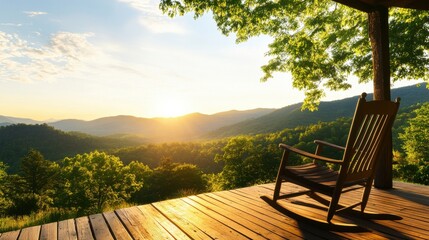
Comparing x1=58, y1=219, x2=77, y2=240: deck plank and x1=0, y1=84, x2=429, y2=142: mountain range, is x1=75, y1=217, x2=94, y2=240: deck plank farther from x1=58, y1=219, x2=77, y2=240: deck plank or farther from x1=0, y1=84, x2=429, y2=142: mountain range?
x1=0, y1=84, x2=429, y2=142: mountain range

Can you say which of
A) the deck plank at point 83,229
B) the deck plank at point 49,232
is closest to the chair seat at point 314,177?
the deck plank at point 83,229

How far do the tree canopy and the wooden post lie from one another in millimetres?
1943

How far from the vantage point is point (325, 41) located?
24.2 ft

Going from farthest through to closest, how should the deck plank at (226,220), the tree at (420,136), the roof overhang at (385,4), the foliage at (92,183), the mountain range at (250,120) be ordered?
the mountain range at (250,120)
the tree at (420,136)
the foliage at (92,183)
the roof overhang at (385,4)
the deck plank at (226,220)

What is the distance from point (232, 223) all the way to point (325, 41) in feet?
20.1

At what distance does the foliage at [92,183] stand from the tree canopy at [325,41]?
25045mm

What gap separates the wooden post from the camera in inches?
160

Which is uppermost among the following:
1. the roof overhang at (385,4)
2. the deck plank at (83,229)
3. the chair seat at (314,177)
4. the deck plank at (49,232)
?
the roof overhang at (385,4)

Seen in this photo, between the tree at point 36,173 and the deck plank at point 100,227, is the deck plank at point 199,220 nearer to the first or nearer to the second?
the deck plank at point 100,227

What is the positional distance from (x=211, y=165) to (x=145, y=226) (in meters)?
52.7

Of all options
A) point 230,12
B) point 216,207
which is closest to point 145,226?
point 216,207

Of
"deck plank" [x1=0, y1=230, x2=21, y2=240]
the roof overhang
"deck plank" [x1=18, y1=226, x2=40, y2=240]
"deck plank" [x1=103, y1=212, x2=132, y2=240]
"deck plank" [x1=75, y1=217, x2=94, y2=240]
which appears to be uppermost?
the roof overhang

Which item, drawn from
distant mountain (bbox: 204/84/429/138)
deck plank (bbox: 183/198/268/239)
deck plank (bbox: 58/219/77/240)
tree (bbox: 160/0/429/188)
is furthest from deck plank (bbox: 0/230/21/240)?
distant mountain (bbox: 204/84/429/138)

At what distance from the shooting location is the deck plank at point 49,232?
259cm
